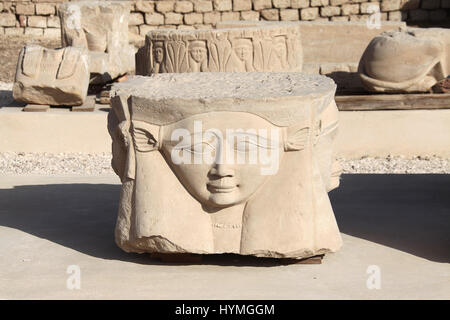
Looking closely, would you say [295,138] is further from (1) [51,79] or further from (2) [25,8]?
(2) [25,8]

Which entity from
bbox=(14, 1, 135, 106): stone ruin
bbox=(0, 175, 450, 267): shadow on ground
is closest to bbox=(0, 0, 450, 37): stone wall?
bbox=(14, 1, 135, 106): stone ruin

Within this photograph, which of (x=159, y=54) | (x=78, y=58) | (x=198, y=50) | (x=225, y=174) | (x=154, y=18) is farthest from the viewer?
(x=154, y=18)

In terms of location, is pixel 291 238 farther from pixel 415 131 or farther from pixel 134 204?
pixel 415 131

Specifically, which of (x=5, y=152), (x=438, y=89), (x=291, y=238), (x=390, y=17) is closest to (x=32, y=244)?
(x=291, y=238)

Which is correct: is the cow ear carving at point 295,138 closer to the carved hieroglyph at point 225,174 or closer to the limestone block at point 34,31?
the carved hieroglyph at point 225,174

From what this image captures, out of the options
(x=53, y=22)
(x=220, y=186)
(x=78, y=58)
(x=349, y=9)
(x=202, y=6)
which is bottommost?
(x=53, y=22)

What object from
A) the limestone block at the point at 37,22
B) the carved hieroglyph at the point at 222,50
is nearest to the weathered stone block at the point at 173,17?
the limestone block at the point at 37,22

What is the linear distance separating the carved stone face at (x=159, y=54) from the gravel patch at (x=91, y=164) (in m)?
1.10

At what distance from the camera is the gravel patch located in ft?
25.6

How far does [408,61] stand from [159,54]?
8.20ft

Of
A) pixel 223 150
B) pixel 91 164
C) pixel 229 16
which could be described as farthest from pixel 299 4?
pixel 223 150

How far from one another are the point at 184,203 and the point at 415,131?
4696 mm

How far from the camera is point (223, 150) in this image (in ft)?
13.2

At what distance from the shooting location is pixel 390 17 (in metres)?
14.5
